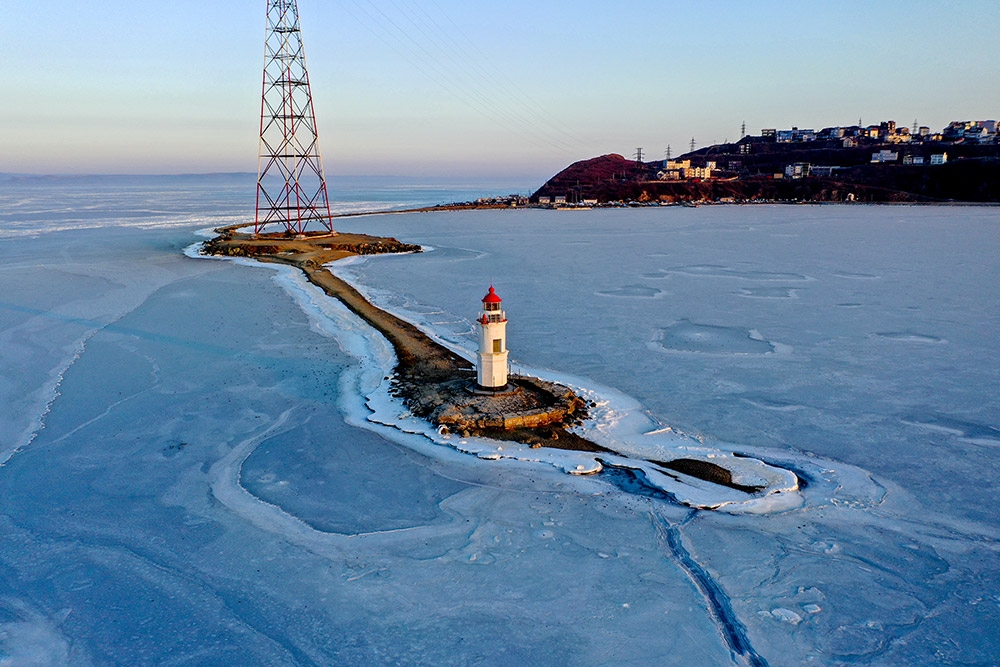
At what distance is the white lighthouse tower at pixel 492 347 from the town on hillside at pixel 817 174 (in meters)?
92.2

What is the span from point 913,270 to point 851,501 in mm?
25503

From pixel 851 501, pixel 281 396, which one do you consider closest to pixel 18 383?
pixel 281 396

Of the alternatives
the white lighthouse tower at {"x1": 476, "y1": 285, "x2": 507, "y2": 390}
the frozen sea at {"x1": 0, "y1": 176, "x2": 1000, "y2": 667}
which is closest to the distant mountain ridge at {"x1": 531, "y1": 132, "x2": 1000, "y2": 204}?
the frozen sea at {"x1": 0, "y1": 176, "x2": 1000, "y2": 667}

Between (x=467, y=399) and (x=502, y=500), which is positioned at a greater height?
(x=467, y=399)

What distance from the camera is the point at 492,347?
12578mm

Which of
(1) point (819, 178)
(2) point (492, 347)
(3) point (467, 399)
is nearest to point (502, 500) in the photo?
(3) point (467, 399)

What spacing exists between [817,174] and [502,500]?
467 ft

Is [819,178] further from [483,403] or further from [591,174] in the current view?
[483,403]

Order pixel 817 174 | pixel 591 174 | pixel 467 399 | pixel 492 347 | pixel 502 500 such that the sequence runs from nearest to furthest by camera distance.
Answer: pixel 502 500 < pixel 467 399 < pixel 492 347 < pixel 817 174 < pixel 591 174

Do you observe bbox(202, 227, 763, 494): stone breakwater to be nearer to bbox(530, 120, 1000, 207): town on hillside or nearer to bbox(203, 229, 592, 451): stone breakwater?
bbox(203, 229, 592, 451): stone breakwater

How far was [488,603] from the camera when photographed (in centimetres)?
694

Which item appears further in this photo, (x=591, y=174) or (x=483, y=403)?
(x=591, y=174)

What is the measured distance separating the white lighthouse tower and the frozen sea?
177cm

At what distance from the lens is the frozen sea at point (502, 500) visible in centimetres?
651
